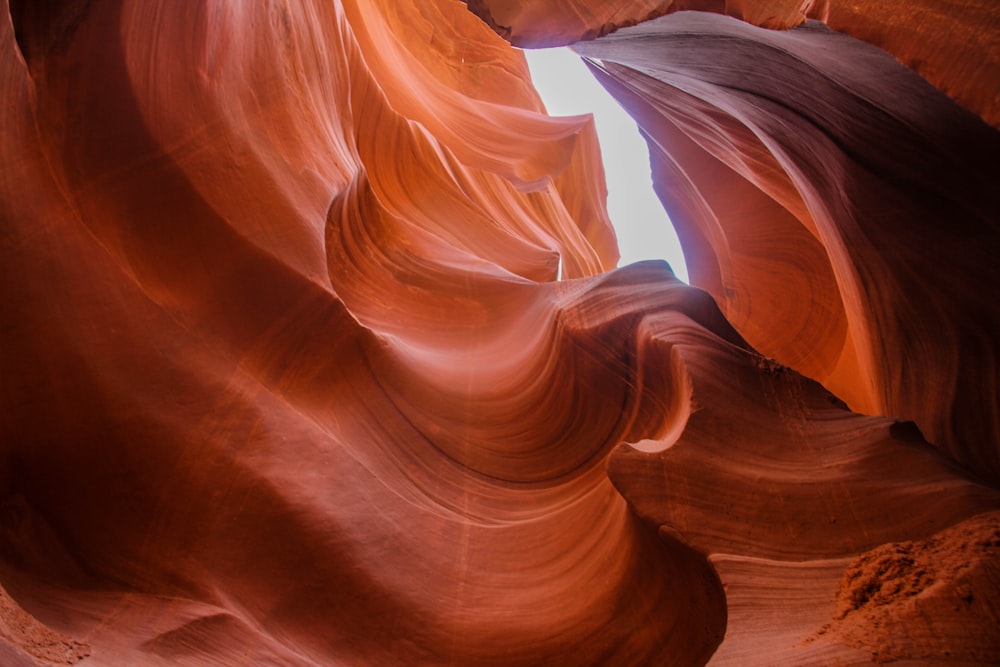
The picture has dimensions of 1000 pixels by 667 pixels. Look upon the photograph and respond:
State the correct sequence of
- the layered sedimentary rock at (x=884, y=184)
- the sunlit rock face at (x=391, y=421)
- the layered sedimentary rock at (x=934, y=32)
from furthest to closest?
the layered sedimentary rock at (x=884, y=184)
the sunlit rock face at (x=391, y=421)
the layered sedimentary rock at (x=934, y=32)

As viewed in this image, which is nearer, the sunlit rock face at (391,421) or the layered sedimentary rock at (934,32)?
the layered sedimentary rock at (934,32)

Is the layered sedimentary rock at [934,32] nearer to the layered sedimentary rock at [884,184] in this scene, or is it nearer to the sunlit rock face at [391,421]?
the layered sedimentary rock at [884,184]

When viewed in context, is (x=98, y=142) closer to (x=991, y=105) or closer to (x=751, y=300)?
(x=991, y=105)

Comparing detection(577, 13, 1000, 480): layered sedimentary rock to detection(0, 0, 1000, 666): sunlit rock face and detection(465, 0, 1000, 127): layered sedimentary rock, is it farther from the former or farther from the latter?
detection(465, 0, 1000, 127): layered sedimentary rock

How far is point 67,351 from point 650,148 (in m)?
8.95

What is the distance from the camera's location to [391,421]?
14.5 ft

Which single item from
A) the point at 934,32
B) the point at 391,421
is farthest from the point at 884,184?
the point at 391,421

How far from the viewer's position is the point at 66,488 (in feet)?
10.7

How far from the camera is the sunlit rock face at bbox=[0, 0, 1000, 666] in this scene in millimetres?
2879

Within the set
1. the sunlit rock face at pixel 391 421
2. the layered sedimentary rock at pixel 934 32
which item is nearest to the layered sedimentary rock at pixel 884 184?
the sunlit rock face at pixel 391 421

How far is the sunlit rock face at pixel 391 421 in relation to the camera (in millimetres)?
2879

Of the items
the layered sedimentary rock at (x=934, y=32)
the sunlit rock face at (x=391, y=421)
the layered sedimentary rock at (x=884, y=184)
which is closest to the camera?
the layered sedimentary rock at (x=934, y=32)

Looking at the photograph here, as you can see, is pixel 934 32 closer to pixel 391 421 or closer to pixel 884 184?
pixel 884 184

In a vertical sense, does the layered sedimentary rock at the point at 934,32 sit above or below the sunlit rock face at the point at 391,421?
above
